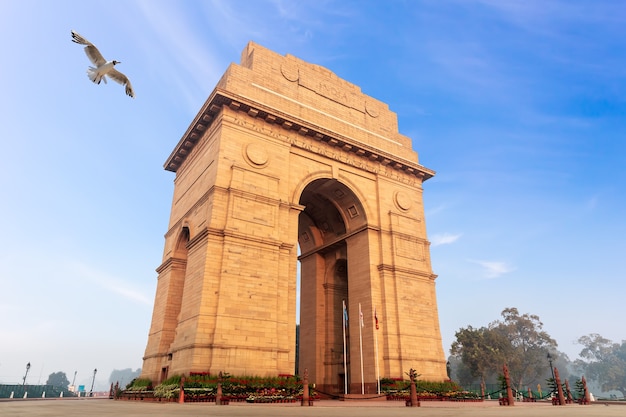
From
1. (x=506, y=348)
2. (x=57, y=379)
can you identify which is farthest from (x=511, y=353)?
(x=57, y=379)

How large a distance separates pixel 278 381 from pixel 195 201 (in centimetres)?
1138

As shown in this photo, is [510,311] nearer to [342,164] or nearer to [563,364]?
[342,164]

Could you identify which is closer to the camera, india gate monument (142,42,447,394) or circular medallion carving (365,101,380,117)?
india gate monument (142,42,447,394)

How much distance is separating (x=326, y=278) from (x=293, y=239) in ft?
27.7

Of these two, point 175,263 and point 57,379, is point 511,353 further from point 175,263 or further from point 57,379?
point 57,379

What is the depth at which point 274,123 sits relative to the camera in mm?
24359

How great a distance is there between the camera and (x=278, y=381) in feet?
58.7

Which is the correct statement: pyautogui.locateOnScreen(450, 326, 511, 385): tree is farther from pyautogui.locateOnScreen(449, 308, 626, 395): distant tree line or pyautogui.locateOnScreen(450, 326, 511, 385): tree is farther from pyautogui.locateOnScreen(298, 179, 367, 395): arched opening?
pyautogui.locateOnScreen(298, 179, 367, 395): arched opening

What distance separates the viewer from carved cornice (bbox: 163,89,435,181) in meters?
22.7

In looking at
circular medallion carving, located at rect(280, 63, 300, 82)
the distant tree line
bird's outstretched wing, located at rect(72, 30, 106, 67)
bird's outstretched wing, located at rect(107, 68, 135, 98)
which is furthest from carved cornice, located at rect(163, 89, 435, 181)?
the distant tree line

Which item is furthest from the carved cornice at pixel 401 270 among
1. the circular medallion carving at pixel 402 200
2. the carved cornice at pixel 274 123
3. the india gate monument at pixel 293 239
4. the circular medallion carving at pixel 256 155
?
the circular medallion carving at pixel 256 155

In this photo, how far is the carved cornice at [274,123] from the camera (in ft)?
74.4

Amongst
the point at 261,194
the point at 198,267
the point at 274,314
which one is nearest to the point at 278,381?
the point at 274,314

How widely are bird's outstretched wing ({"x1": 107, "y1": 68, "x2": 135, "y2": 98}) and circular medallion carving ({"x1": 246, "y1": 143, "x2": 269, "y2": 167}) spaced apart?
954 cm
